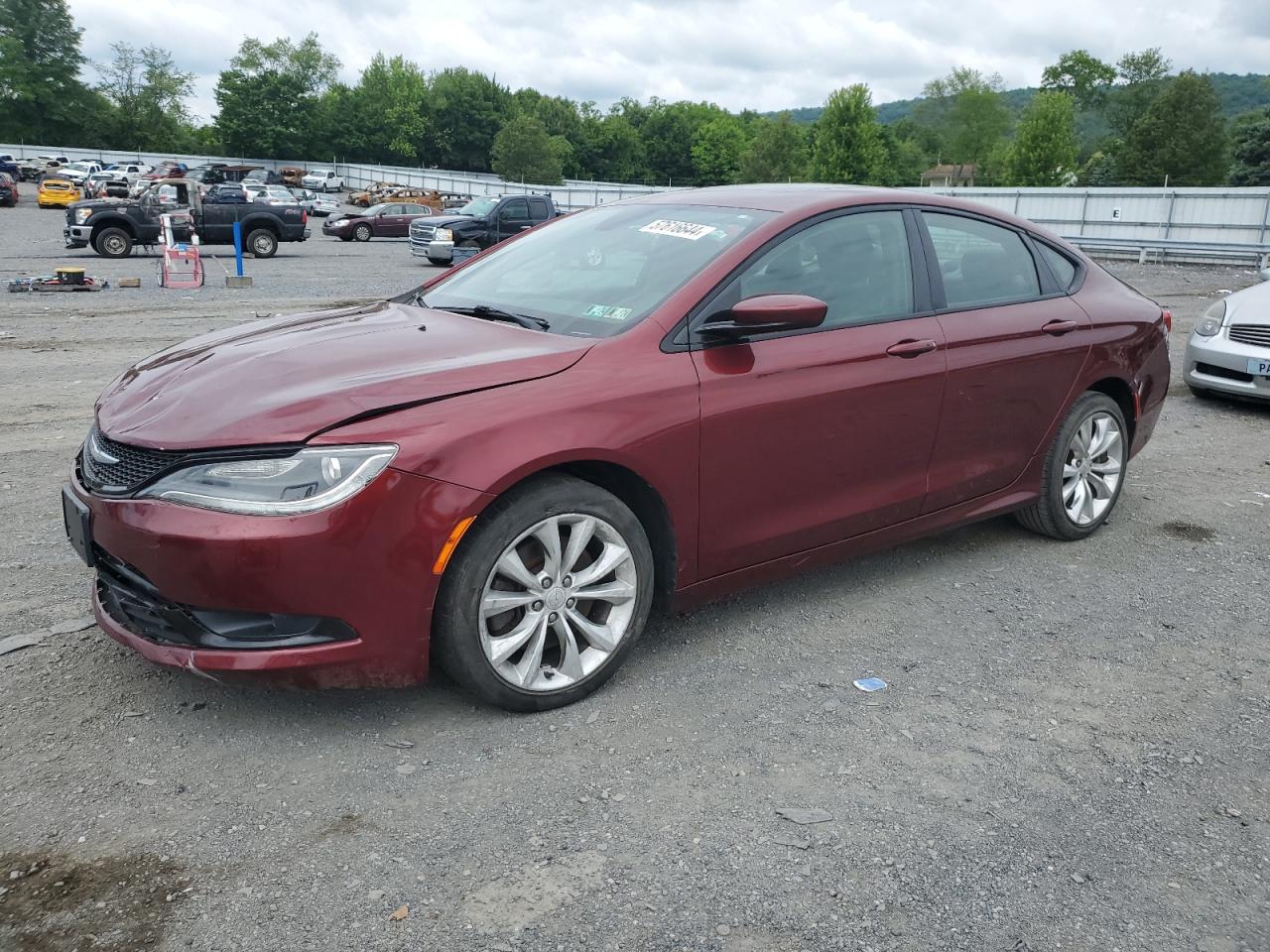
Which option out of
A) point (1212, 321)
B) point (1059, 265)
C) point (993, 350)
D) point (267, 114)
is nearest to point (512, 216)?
point (1212, 321)

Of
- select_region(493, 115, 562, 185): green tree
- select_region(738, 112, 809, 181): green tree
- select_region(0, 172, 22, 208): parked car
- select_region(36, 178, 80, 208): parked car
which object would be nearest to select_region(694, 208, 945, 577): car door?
select_region(36, 178, 80, 208): parked car

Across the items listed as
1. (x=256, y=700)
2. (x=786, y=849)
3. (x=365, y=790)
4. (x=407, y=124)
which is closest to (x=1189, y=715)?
(x=786, y=849)

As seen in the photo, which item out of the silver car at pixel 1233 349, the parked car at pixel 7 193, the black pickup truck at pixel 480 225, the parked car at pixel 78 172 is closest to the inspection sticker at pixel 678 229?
the silver car at pixel 1233 349

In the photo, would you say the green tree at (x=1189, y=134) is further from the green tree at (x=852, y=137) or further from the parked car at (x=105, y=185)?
the parked car at (x=105, y=185)

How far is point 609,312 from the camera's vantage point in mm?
3691

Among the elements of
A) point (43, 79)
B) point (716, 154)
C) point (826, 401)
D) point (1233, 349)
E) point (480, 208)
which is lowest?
point (1233, 349)

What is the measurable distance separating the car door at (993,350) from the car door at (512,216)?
2018 centimetres

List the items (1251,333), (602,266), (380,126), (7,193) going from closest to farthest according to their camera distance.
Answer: (602,266), (1251,333), (7,193), (380,126)

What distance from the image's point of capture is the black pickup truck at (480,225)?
928 inches

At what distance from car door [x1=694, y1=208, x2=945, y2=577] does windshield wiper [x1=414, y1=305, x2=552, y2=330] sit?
1.91ft

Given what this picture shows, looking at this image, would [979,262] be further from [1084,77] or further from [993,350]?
[1084,77]

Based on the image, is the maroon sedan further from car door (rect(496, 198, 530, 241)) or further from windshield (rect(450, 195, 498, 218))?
windshield (rect(450, 195, 498, 218))

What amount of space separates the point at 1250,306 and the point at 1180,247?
2172cm

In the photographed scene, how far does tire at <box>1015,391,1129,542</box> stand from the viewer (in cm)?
496
